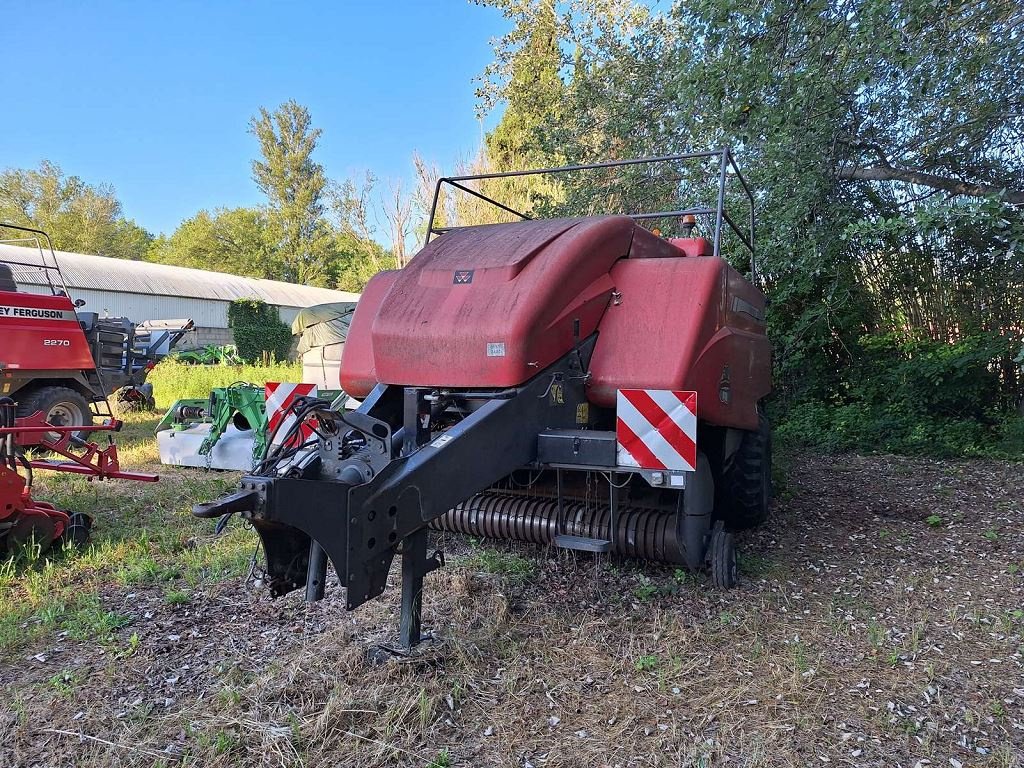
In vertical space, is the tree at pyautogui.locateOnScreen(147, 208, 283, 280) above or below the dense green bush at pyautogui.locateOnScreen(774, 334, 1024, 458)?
above

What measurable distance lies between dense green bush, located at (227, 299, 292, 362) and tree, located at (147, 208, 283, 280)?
1341cm

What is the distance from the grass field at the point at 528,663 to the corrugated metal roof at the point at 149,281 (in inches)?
838

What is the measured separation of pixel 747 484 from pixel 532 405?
→ 6.64 ft

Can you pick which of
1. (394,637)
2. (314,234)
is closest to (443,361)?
(394,637)

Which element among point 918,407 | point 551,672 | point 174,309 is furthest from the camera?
point 174,309

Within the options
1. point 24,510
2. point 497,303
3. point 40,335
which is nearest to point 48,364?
point 40,335

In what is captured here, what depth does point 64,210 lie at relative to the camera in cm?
4034

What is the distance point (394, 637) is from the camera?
3012 millimetres

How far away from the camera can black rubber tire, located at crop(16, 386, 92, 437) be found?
26.0 ft

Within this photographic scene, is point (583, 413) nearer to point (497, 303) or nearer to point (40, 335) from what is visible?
point (497, 303)

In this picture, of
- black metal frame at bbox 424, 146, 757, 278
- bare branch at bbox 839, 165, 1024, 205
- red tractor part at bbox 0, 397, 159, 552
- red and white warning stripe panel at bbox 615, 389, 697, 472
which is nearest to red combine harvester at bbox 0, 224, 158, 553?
red tractor part at bbox 0, 397, 159, 552

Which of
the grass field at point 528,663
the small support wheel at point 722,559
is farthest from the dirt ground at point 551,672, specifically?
the small support wheel at point 722,559

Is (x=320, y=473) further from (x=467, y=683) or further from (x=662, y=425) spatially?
(x=662, y=425)

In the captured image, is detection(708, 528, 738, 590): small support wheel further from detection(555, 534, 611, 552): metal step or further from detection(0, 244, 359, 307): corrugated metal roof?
detection(0, 244, 359, 307): corrugated metal roof
